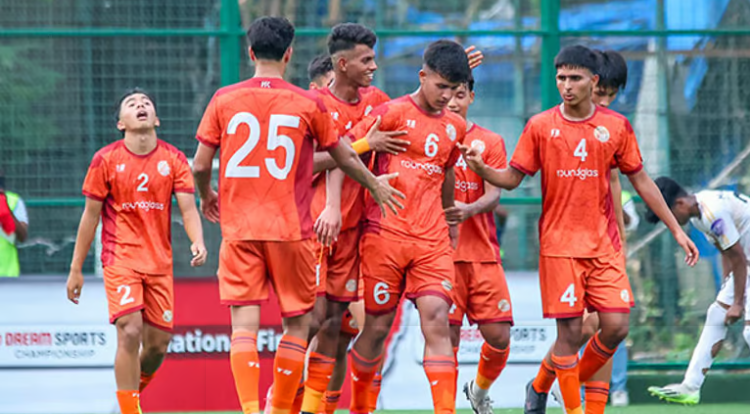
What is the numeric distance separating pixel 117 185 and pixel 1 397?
291 centimetres

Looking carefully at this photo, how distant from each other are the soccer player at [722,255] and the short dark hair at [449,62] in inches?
128

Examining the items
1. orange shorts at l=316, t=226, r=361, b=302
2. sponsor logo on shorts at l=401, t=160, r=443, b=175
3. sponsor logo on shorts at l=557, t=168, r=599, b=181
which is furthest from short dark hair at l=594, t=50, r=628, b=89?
orange shorts at l=316, t=226, r=361, b=302

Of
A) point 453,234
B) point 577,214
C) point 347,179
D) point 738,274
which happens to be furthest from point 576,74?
point 738,274

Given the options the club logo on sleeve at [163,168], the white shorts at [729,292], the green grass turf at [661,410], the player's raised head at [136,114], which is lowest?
the green grass turf at [661,410]

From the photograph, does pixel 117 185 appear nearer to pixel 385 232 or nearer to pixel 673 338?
pixel 385 232

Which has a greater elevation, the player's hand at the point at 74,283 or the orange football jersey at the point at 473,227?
the orange football jersey at the point at 473,227

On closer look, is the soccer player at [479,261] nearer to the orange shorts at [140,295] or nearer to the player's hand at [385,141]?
the player's hand at [385,141]

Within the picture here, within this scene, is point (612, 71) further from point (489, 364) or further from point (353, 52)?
point (489, 364)

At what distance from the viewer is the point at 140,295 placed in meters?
7.66

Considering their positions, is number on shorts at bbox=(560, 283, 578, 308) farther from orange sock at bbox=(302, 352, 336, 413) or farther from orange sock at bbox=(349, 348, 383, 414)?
orange sock at bbox=(302, 352, 336, 413)

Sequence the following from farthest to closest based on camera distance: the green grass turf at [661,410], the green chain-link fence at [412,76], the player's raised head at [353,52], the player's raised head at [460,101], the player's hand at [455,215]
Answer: the green chain-link fence at [412,76] → the green grass turf at [661,410] → the player's raised head at [460,101] → the player's hand at [455,215] → the player's raised head at [353,52]

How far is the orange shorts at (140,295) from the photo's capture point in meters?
7.59

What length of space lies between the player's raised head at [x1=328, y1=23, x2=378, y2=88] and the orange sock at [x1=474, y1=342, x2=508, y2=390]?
6.40ft

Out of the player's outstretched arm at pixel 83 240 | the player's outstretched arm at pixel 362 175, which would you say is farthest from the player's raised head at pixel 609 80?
the player's outstretched arm at pixel 83 240
